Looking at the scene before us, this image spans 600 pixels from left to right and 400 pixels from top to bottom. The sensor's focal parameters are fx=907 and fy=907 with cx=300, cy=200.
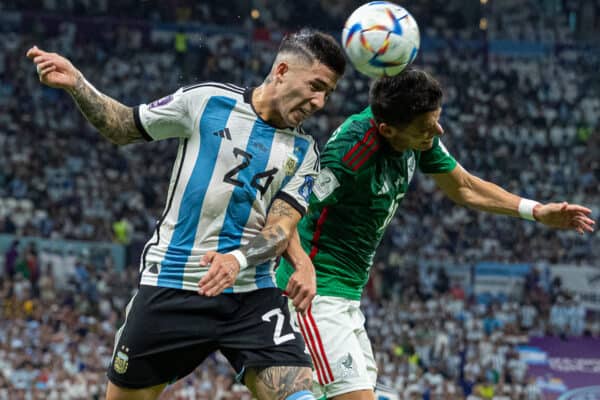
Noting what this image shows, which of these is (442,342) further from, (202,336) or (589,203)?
(202,336)

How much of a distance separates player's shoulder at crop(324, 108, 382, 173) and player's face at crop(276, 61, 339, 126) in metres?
0.65

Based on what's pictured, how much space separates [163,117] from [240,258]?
78cm

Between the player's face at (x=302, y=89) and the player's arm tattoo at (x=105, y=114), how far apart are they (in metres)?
0.71

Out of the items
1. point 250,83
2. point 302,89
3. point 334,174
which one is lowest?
point 250,83

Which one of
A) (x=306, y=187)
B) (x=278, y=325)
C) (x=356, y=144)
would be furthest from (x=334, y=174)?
(x=278, y=325)

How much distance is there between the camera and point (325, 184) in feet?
16.1

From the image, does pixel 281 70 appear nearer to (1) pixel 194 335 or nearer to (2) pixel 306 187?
(2) pixel 306 187

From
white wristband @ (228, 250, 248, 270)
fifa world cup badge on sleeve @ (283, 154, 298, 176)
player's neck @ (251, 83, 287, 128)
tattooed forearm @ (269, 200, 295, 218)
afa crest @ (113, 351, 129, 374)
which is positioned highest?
player's neck @ (251, 83, 287, 128)

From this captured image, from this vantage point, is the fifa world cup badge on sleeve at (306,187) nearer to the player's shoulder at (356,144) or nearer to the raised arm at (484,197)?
the player's shoulder at (356,144)

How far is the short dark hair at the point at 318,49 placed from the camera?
14.2 ft

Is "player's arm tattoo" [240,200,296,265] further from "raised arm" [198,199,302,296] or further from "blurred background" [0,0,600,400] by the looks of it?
"blurred background" [0,0,600,400]

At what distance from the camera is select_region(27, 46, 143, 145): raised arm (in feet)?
13.2

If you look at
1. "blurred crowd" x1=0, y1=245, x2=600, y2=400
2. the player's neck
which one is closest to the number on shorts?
the player's neck

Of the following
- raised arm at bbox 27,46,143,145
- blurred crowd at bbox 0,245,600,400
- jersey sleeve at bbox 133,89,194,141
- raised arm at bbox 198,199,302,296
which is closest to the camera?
raised arm at bbox 198,199,302,296
